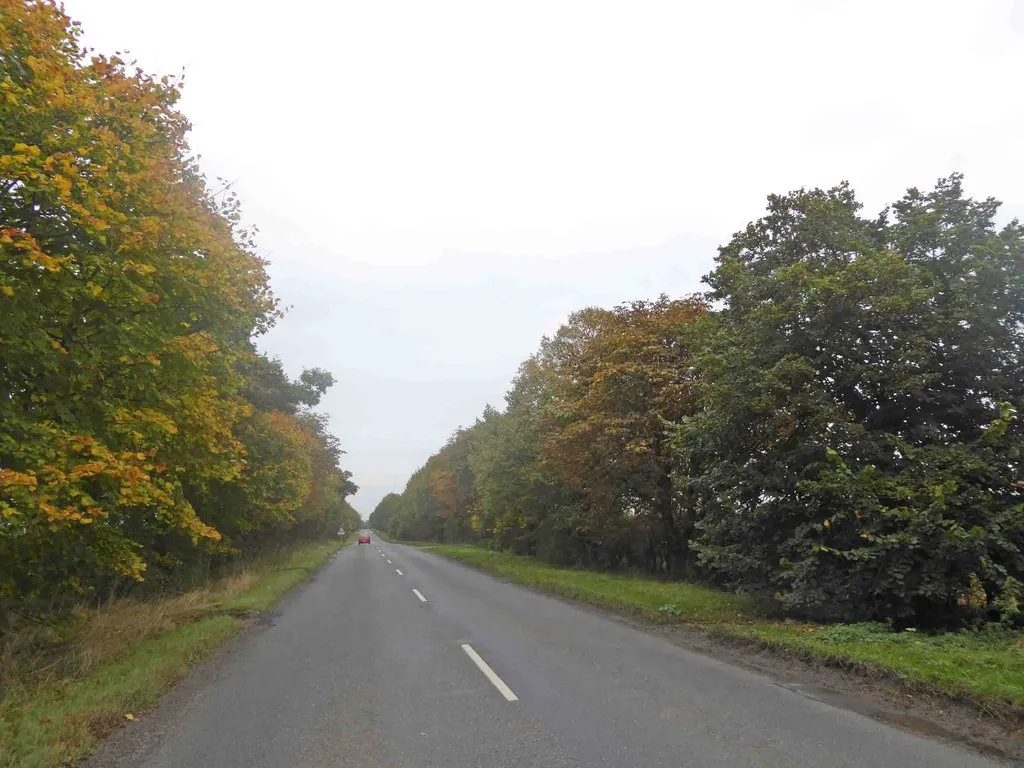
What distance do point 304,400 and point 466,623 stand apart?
1100 inches

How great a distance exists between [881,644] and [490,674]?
550 centimetres

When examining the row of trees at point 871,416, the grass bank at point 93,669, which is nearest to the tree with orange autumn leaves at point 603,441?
the row of trees at point 871,416

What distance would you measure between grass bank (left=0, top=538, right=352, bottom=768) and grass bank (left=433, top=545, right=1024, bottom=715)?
8.23 m

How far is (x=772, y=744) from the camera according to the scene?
17.9 feet

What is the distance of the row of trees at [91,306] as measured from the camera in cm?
675

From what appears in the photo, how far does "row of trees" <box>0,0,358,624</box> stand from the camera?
6.75 m

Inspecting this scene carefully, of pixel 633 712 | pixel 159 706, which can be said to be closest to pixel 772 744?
pixel 633 712

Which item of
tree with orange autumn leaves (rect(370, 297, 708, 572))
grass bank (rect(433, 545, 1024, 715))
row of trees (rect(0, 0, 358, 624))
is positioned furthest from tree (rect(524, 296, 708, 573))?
row of trees (rect(0, 0, 358, 624))

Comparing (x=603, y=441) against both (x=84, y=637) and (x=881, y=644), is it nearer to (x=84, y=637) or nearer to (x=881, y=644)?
(x=881, y=644)

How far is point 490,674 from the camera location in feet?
26.8

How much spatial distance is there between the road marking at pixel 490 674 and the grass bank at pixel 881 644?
14.1ft

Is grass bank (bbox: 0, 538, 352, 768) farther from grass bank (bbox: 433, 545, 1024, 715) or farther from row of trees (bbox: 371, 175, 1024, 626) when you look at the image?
row of trees (bbox: 371, 175, 1024, 626)

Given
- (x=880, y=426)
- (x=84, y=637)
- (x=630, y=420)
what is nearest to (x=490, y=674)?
(x=84, y=637)

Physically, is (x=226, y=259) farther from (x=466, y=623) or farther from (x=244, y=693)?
(x=466, y=623)
